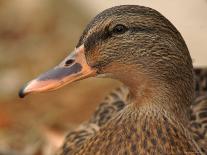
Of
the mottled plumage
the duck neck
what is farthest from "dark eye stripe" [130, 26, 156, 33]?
the mottled plumage

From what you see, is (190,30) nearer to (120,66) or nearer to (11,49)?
(11,49)

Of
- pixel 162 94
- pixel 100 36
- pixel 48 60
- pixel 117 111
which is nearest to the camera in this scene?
pixel 100 36

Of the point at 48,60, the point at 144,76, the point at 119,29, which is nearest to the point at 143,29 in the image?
the point at 119,29

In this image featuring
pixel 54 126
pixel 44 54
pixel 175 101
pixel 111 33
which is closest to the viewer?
pixel 111 33

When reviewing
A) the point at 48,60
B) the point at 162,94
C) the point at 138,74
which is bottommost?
the point at 48,60

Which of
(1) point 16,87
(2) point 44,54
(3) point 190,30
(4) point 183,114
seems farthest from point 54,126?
(4) point 183,114

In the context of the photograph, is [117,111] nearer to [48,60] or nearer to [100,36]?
[100,36]
